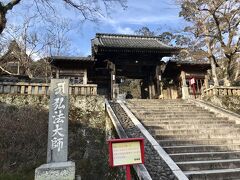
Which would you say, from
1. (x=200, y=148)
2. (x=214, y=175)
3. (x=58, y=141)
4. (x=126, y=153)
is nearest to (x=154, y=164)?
(x=214, y=175)

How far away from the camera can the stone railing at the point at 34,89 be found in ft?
42.6

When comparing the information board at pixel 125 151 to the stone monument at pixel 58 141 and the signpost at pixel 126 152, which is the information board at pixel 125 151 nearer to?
the signpost at pixel 126 152

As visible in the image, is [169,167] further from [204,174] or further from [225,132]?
[225,132]

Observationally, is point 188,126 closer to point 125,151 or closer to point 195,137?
point 195,137

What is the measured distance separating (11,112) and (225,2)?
16475 millimetres

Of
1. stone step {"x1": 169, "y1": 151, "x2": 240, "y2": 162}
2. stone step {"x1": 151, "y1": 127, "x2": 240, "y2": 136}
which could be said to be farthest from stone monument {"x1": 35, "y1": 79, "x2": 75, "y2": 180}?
stone step {"x1": 151, "y1": 127, "x2": 240, "y2": 136}

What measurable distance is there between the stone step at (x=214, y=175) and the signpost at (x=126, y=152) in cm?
192

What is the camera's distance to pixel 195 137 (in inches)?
363

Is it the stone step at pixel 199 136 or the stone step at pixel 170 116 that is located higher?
the stone step at pixel 170 116

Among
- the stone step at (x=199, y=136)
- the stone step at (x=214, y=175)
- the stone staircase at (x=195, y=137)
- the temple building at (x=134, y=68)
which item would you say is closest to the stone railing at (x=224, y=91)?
the stone staircase at (x=195, y=137)

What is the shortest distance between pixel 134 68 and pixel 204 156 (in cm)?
1375

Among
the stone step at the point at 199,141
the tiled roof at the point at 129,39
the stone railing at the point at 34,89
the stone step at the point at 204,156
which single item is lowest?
the stone step at the point at 204,156

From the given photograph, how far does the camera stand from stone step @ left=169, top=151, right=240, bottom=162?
7412 mm

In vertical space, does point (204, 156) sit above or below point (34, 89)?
below
